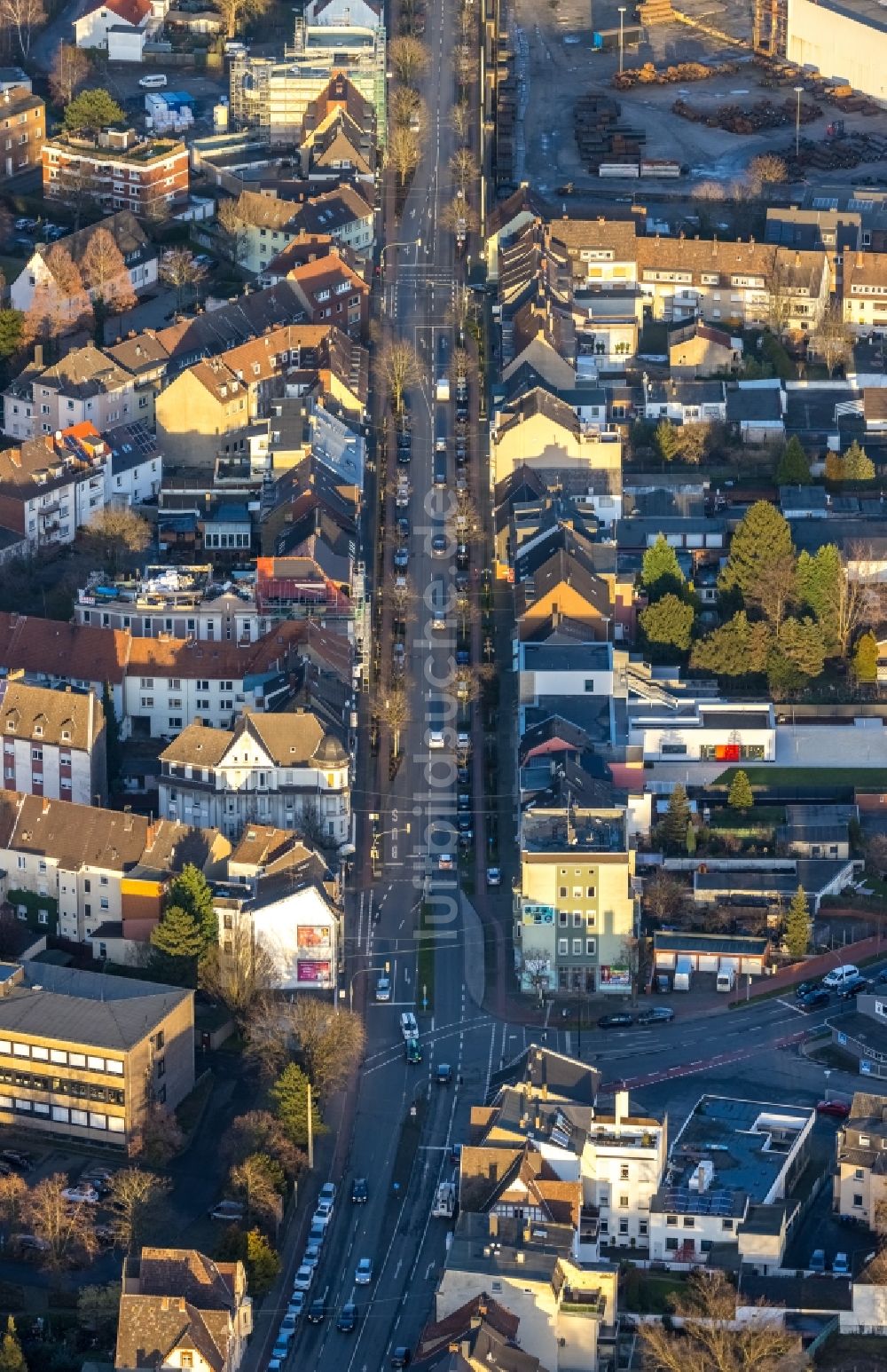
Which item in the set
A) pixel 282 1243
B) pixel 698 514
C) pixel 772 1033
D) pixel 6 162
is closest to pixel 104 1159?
pixel 282 1243

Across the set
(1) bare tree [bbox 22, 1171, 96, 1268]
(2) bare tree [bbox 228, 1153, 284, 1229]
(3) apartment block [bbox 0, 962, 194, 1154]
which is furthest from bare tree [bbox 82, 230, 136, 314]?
(1) bare tree [bbox 22, 1171, 96, 1268]

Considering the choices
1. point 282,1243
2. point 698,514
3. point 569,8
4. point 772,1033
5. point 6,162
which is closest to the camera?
point 282,1243

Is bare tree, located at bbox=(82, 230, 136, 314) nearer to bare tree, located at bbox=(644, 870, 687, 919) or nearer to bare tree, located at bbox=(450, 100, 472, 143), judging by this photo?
bare tree, located at bbox=(450, 100, 472, 143)

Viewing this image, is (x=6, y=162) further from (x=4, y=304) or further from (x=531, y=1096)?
(x=531, y=1096)

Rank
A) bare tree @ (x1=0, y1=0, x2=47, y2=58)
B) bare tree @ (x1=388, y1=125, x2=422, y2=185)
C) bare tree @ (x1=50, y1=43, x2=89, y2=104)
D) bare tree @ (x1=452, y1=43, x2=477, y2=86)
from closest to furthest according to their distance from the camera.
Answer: bare tree @ (x1=388, y1=125, x2=422, y2=185) → bare tree @ (x1=50, y1=43, x2=89, y2=104) → bare tree @ (x1=452, y1=43, x2=477, y2=86) → bare tree @ (x1=0, y1=0, x2=47, y2=58)

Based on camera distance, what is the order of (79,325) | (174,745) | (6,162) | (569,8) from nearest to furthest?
(174,745), (79,325), (6,162), (569,8)

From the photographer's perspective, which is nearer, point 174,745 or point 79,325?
point 174,745
